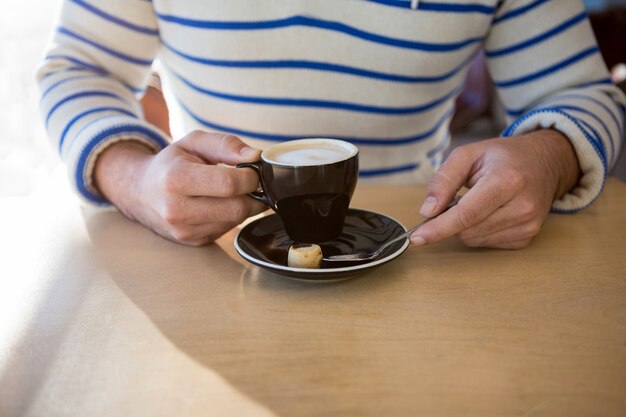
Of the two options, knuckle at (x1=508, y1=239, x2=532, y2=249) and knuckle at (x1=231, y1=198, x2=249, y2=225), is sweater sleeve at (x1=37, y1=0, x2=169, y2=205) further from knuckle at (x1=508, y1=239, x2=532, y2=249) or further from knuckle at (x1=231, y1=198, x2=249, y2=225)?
knuckle at (x1=508, y1=239, x2=532, y2=249)

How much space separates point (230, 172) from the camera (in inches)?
28.7

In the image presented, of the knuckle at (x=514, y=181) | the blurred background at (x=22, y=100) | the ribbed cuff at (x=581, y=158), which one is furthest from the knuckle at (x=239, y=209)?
the blurred background at (x=22, y=100)

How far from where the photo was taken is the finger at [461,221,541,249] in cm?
76

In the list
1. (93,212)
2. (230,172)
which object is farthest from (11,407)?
(93,212)

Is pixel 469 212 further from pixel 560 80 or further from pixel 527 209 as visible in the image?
pixel 560 80

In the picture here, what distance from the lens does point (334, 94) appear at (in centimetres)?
111

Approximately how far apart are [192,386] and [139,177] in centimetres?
40

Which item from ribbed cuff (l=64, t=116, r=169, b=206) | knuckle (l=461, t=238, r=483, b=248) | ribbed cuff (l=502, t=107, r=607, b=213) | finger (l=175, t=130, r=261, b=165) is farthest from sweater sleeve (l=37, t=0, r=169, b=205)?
ribbed cuff (l=502, t=107, r=607, b=213)

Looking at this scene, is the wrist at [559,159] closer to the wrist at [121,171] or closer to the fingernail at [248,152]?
the fingernail at [248,152]

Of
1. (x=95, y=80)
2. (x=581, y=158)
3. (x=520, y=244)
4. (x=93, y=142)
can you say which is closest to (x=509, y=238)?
(x=520, y=244)

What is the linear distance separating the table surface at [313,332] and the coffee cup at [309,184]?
0.08 meters

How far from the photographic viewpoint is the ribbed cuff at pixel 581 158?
882 mm

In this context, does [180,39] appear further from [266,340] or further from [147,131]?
[266,340]

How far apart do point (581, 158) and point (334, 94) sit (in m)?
0.43
